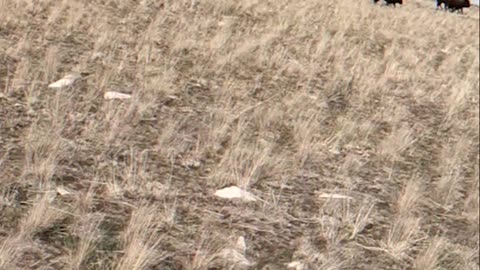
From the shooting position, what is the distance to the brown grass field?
151 inches

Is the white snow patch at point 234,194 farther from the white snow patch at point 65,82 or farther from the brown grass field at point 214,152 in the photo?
the white snow patch at point 65,82

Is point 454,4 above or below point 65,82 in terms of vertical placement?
below

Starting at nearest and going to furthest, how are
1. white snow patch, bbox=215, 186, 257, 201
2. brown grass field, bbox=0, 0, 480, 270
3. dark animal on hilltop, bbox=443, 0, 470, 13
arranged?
brown grass field, bbox=0, 0, 480, 270 < white snow patch, bbox=215, 186, 257, 201 < dark animal on hilltop, bbox=443, 0, 470, 13

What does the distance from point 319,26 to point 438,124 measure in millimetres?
6975

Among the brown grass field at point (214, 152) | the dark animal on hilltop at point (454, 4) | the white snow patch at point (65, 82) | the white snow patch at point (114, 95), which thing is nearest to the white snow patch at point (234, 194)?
the brown grass field at point (214, 152)

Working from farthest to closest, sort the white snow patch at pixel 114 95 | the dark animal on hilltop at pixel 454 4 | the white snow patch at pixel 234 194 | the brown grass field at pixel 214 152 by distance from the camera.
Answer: the dark animal on hilltop at pixel 454 4
the white snow patch at pixel 114 95
the white snow patch at pixel 234 194
the brown grass field at pixel 214 152

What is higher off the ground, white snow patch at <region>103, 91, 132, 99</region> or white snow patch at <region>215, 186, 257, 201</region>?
white snow patch at <region>215, 186, 257, 201</region>

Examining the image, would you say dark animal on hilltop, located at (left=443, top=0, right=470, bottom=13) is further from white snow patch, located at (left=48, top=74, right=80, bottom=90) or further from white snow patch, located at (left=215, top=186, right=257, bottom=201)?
white snow patch, located at (left=215, top=186, right=257, bottom=201)

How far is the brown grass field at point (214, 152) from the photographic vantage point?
12.6 ft

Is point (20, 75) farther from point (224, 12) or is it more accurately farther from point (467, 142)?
point (224, 12)

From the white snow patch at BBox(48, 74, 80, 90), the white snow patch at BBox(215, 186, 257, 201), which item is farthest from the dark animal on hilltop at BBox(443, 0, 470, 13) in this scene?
the white snow patch at BBox(215, 186, 257, 201)

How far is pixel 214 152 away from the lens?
18.3ft

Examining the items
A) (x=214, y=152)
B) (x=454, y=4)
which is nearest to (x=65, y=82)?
(x=214, y=152)

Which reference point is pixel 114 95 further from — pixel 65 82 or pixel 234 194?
pixel 234 194
